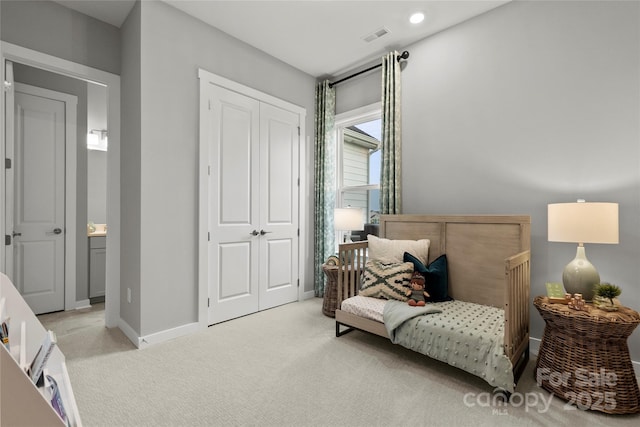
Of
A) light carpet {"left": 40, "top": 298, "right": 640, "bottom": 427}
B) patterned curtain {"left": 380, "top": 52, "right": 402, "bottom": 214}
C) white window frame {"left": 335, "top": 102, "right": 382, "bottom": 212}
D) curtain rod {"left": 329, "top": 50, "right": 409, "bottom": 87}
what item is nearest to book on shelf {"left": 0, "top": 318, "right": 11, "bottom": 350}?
light carpet {"left": 40, "top": 298, "right": 640, "bottom": 427}

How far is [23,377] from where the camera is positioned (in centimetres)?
59

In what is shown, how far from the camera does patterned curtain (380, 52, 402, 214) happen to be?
3127 millimetres

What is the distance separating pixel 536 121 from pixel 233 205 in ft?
8.88

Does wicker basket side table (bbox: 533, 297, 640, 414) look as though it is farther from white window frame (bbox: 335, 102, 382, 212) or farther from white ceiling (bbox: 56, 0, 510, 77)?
white ceiling (bbox: 56, 0, 510, 77)

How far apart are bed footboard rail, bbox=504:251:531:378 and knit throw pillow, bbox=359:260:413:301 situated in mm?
732

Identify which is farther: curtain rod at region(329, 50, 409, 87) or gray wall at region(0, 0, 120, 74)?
curtain rod at region(329, 50, 409, 87)

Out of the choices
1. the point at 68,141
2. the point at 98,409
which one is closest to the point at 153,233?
the point at 98,409

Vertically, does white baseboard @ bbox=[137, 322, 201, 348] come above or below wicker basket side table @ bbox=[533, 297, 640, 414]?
below

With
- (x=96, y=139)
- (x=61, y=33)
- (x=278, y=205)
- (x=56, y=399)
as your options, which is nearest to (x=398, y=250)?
(x=278, y=205)

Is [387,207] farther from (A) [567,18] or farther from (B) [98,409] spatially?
(B) [98,409]

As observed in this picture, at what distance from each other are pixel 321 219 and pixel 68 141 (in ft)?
9.59

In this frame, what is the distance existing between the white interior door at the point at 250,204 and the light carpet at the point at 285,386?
58 centimetres

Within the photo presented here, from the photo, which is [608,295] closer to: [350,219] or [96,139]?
[350,219]

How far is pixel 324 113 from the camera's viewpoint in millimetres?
3766
